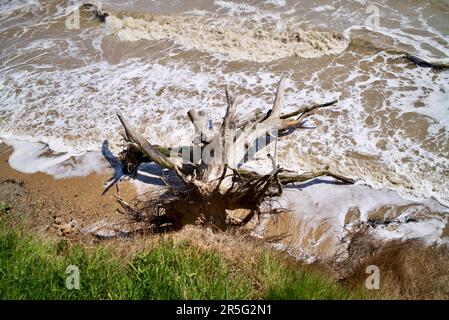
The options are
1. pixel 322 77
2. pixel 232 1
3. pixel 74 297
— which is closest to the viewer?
pixel 74 297

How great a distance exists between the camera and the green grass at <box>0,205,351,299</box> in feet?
11.6

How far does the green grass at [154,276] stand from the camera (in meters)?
3.55

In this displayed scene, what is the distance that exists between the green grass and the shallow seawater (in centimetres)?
276

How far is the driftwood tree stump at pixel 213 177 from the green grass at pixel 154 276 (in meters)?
0.94

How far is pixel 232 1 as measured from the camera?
11609 millimetres

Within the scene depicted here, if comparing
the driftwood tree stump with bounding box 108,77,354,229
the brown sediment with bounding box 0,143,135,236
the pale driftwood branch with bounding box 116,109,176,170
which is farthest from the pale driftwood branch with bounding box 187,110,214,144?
the brown sediment with bounding box 0,143,135,236

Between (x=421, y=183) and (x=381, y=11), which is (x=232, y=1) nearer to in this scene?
(x=381, y=11)

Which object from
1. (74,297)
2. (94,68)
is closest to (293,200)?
(74,297)

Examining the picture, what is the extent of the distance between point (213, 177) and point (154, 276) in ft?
5.79

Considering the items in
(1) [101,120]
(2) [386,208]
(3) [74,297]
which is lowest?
(2) [386,208]

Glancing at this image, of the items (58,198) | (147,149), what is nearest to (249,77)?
(147,149)

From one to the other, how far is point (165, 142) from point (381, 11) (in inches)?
266

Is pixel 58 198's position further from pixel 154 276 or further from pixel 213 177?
pixel 154 276

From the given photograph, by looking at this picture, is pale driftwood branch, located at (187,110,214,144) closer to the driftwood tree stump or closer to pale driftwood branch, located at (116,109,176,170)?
the driftwood tree stump
